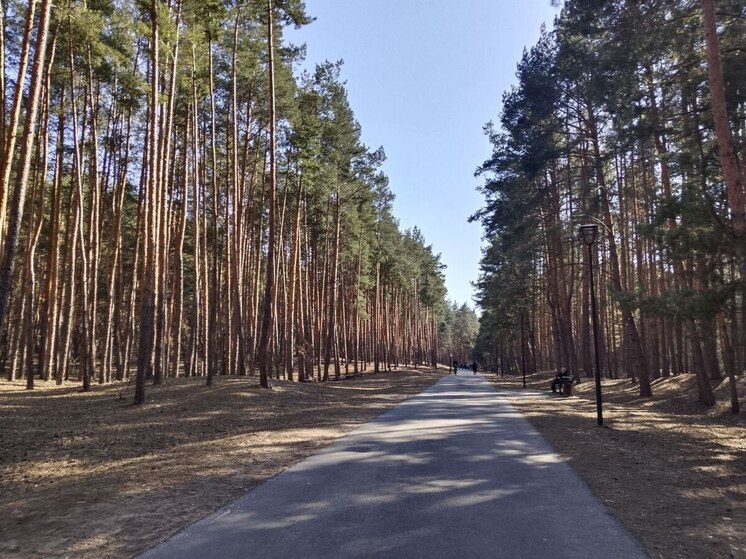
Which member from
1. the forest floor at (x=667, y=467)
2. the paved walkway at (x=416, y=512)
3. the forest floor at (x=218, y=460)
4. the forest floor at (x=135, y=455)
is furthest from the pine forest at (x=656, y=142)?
the forest floor at (x=135, y=455)

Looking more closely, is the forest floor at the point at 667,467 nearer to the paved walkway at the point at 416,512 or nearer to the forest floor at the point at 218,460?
the forest floor at the point at 218,460

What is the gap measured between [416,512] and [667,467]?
5.08m

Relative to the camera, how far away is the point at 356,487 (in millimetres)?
6500

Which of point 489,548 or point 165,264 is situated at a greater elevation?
point 165,264

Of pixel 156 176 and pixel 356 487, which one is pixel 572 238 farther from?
pixel 356 487

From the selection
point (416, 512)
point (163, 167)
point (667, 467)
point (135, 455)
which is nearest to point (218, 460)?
point (135, 455)

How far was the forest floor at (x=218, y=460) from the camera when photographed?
5.06 m

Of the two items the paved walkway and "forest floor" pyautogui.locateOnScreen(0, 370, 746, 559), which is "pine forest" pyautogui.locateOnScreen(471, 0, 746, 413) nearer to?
"forest floor" pyautogui.locateOnScreen(0, 370, 746, 559)

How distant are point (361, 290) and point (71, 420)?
32595 millimetres

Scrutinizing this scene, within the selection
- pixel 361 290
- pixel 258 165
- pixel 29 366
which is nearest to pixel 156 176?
pixel 29 366

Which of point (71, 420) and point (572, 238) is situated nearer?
point (71, 420)

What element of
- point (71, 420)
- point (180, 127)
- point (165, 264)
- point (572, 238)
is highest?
point (180, 127)

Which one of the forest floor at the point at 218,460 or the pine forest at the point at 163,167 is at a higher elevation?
the pine forest at the point at 163,167

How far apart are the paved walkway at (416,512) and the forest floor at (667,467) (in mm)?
397
